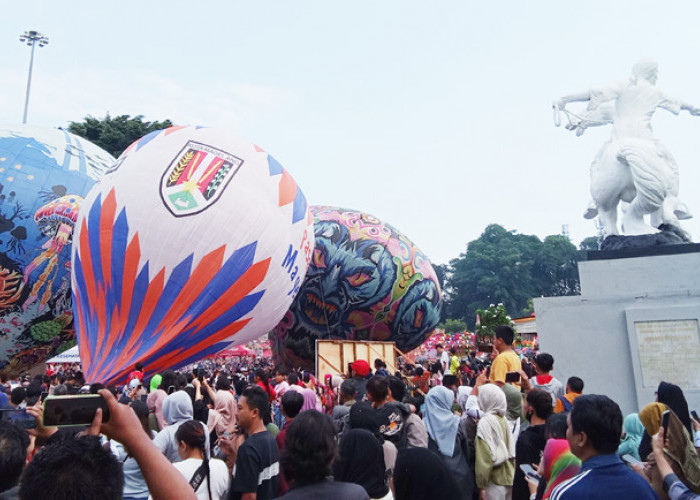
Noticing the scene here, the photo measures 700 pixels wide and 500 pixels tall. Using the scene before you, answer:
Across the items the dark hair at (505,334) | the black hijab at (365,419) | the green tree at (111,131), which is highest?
the green tree at (111,131)

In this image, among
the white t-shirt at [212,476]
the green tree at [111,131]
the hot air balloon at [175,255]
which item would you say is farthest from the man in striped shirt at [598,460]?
the green tree at [111,131]

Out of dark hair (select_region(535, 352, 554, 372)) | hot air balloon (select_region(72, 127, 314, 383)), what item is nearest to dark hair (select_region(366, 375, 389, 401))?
dark hair (select_region(535, 352, 554, 372))

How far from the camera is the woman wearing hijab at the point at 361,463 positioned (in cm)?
340

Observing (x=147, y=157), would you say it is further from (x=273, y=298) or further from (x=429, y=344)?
A: (x=429, y=344)

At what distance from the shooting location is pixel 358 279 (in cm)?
1875

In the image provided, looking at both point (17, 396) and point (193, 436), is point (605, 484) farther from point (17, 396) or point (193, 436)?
point (17, 396)

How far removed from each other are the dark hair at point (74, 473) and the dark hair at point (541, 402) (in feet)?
12.6

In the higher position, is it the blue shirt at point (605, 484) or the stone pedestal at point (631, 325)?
the stone pedestal at point (631, 325)

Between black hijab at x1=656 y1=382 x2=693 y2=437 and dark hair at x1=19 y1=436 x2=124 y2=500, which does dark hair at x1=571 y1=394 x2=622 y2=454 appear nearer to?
black hijab at x1=656 y1=382 x2=693 y2=437

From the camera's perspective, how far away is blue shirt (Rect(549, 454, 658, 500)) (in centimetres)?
260

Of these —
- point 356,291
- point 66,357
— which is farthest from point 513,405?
point 66,357

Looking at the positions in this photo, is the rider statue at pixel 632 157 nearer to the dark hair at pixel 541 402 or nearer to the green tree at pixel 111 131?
the dark hair at pixel 541 402

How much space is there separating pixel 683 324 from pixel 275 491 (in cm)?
841

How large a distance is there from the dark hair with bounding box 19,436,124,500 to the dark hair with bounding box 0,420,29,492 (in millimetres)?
1000
